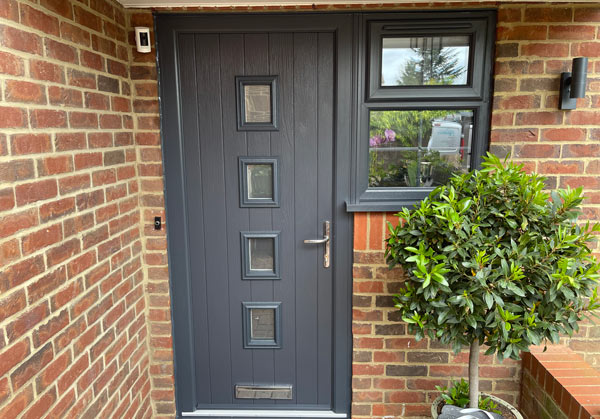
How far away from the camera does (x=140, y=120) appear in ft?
7.19

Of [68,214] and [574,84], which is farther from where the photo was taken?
[574,84]

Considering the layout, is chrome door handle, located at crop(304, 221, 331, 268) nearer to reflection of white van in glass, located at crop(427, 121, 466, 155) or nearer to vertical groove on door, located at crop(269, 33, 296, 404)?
vertical groove on door, located at crop(269, 33, 296, 404)

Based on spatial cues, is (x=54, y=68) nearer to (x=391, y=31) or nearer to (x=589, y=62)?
(x=391, y=31)

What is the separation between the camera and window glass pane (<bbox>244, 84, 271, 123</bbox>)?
2.21 m

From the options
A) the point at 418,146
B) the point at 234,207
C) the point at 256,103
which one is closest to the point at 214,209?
the point at 234,207

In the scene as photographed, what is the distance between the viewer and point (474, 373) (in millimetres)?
1998

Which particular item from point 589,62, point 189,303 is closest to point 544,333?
point 589,62

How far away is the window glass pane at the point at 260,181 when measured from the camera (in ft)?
7.47

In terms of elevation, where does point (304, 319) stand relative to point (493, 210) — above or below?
below

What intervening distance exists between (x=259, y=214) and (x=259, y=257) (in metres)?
0.26

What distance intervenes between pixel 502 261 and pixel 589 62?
4.05 ft

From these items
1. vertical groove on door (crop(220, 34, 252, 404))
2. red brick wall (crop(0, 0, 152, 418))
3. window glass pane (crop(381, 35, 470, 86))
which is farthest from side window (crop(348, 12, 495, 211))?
red brick wall (crop(0, 0, 152, 418))

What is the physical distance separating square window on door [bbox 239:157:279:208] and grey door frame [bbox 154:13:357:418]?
330 mm

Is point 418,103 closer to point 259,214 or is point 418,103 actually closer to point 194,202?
point 259,214
